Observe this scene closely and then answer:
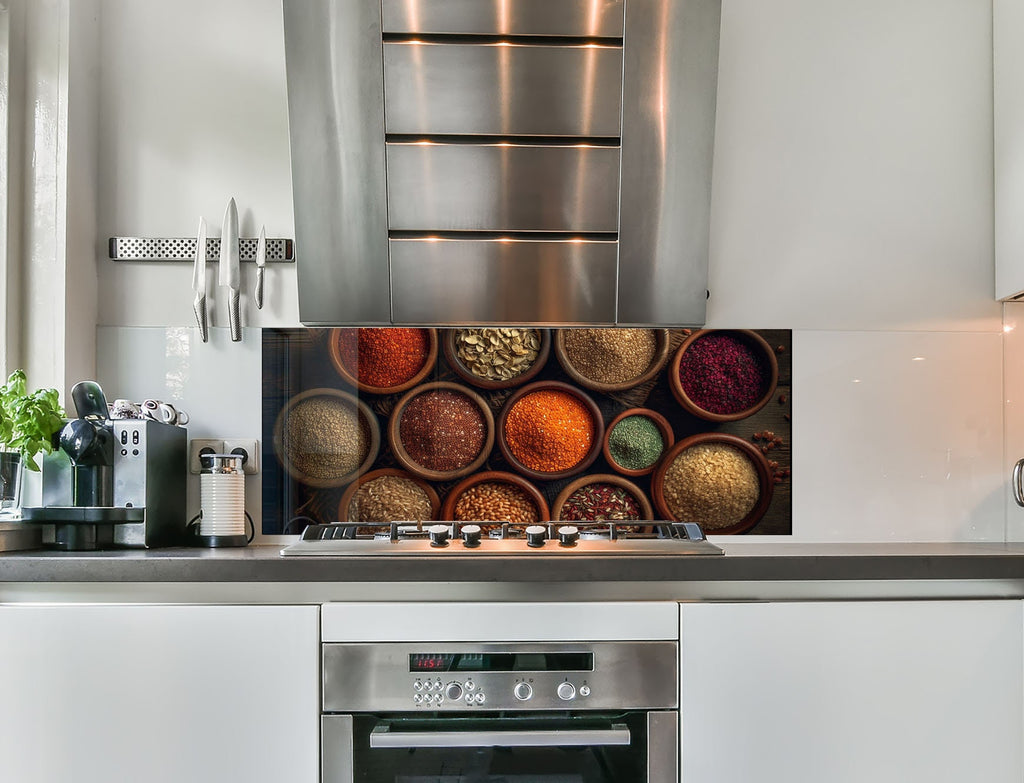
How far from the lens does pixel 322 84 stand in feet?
6.10

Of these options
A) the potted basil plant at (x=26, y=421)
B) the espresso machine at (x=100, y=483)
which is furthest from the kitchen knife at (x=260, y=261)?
the potted basil plant at (x=26, y=421)

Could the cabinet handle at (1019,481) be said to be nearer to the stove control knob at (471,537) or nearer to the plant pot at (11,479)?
the stove control knob at (471,537)

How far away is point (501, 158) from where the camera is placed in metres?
1.88

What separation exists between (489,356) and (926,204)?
3.80 feet

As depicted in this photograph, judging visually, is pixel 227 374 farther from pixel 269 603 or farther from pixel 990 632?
pixel 990 632

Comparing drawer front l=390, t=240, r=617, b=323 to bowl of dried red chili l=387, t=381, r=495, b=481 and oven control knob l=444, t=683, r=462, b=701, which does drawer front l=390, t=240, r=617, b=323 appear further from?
oven control knob l=444, t=683, r=462, b=701

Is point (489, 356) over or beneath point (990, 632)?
over

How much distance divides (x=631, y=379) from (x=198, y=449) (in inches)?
42.5

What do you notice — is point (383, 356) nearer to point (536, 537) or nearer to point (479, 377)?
point (479, 377)

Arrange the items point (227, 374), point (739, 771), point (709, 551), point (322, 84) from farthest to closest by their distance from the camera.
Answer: point (227, 374), point (322, 84), point (709, 551), point (739, 771)

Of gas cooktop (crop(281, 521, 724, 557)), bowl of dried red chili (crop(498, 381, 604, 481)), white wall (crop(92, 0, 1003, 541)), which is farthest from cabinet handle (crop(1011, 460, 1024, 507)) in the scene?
bowl of dried red chili (crop(498, 381, 604, 481))

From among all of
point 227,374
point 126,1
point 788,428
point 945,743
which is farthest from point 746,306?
point 126,1

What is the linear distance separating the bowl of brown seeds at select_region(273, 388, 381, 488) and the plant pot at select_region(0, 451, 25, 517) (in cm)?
55

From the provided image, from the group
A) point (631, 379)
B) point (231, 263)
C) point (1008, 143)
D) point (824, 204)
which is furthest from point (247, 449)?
point (1008, 143)
